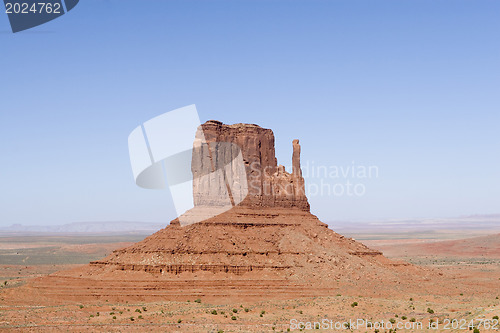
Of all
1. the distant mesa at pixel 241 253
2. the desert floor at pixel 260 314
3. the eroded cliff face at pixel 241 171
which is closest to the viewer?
the desert floor at pixel 260 314

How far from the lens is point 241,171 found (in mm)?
102250

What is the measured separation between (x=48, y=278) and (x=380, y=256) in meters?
48.9

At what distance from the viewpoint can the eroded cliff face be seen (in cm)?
10044

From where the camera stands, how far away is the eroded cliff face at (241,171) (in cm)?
10044

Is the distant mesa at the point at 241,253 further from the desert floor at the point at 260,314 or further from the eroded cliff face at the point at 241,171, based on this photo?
the desert floor at the point at 260,314

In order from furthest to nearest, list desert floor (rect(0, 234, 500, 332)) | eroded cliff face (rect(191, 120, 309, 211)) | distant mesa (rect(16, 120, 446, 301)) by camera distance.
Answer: eroded cliff face (rect(191, 120, 309, 211))
distant mesa (rect(16, 120, 446, 301))
desert floor (rect(0, 234, 500, 332))

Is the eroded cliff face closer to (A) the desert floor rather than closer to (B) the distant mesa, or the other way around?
(B) the distant mesa

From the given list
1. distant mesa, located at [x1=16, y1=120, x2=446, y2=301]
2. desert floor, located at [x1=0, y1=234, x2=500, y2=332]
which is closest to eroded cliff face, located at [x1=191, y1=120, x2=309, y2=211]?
distant mesa, located at [x1=16, y1=120, x2=446, y2=301]

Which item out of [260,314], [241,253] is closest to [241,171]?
[241,253]

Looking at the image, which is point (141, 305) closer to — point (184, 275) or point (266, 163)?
point (184, 275)

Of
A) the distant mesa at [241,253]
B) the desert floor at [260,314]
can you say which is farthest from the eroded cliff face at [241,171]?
the desert floor at [260,314]

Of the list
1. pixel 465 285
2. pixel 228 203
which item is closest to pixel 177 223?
pixel 228 203

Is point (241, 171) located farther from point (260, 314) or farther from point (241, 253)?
point (260, 314)

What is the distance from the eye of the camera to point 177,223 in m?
96.4
